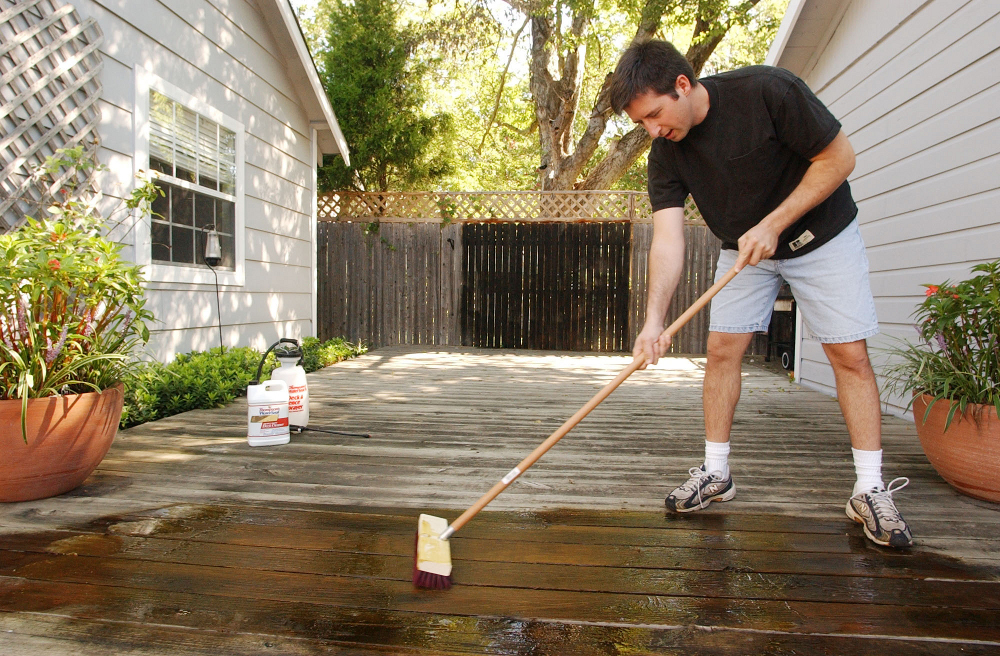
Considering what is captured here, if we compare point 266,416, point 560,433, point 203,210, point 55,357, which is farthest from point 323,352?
point 560,433

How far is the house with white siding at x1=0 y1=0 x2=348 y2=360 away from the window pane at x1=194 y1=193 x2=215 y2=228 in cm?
1

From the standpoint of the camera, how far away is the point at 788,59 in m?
4.89

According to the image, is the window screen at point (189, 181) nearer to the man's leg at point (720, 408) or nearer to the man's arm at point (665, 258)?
the man's arm at point (665, 258)

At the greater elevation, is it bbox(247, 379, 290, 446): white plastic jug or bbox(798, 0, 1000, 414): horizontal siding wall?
bbox(798, 0, 1000, 414): horizontal siding wall

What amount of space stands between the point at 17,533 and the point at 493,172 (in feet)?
52.3

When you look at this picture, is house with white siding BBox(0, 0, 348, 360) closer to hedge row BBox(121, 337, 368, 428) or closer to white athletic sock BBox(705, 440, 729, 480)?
hedge row BBox(121, 337, 368, 428)

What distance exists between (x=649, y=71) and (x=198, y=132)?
3.83 metres

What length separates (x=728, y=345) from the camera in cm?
202

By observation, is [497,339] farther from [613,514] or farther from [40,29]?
[613,514]

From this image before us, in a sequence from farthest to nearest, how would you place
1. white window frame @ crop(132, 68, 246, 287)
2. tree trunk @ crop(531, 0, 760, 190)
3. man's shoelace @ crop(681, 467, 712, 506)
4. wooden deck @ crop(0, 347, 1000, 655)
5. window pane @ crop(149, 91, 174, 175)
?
tree trunk @ crop(531, 0, 760, 190), window pane @ crop(149, 91, 174, 175), white window frame @ crop(132, 68, 246, 287), man's shoelace @ crop(681, 467, 712, 506), wooden deck @ crop(0, 347, 1000, 655)

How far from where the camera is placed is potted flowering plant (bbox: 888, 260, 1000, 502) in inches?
76.3

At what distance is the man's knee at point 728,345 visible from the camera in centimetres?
200

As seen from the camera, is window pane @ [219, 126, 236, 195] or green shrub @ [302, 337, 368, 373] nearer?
window pane @ [219, 126, 236, 195]

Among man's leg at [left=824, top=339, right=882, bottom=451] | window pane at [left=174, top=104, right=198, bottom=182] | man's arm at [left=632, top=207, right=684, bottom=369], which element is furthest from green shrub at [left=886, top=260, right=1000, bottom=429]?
window pane at [left=174, top=104, right=198, bottom=182]
